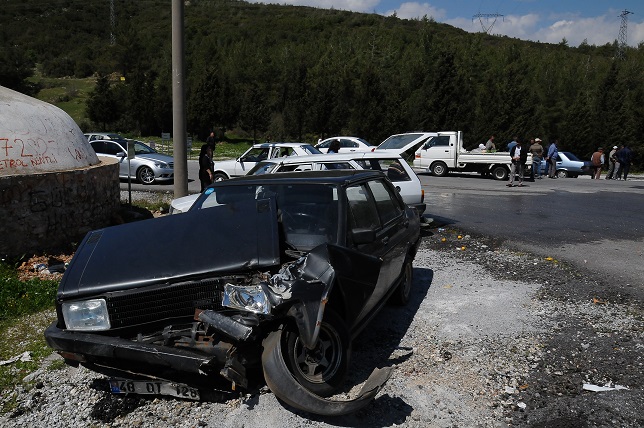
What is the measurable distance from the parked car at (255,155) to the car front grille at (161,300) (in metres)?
13.7

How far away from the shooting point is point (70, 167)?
950cm

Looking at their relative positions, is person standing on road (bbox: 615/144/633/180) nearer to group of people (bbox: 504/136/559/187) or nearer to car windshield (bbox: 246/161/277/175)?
group of people (bbox: 504/136/559/187)

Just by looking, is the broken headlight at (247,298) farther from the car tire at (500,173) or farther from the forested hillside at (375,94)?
the forested hillside at (375,94)

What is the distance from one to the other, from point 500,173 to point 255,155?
1068 centimetres

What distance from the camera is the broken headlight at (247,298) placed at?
3.65 m

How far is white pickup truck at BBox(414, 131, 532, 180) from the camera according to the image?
2300cm

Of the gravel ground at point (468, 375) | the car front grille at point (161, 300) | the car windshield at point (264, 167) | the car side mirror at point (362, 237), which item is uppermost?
the car side mirror at point (362, 237)

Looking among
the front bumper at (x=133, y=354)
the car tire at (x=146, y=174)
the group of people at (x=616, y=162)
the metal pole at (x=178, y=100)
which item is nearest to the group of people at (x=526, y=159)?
the group of people at (x=616, y=162)

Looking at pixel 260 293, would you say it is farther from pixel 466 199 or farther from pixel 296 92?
pixel 296 92

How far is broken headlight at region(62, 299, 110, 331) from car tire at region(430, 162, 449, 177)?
21459 millimetres

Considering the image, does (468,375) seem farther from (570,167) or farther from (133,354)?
(570,167)

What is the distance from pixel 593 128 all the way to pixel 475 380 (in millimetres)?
40798

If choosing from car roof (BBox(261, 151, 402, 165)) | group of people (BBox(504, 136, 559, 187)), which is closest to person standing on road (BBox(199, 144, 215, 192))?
car roof (BBox(261, 151, 402, 165))

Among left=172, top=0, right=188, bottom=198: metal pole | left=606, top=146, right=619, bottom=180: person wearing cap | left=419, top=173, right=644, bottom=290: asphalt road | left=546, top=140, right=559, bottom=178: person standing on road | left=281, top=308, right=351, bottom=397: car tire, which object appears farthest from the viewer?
left=606, top=146, right=619, bottom=180: person wearing cap
